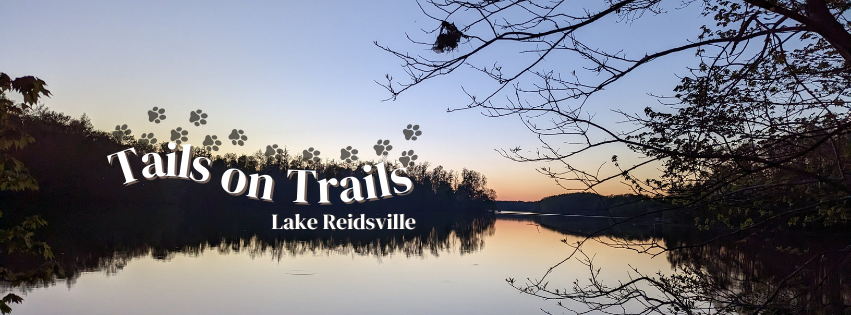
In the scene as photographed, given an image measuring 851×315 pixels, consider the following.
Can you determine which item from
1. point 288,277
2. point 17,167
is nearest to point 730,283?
point 17,167

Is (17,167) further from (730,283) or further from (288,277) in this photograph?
(288,277)

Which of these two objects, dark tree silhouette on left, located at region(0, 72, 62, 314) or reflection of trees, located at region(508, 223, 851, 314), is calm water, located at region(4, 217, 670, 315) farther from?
dark tree silhouette on left, located at region(0, 72, 62, 314)

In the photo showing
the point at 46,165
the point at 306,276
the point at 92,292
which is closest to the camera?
the point at 92,292

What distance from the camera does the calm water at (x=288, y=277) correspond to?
9258 mm

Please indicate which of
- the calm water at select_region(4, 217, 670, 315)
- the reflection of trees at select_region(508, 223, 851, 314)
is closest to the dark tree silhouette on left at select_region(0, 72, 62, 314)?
the reflection of trees at select_region(508, 223, 851, 314)

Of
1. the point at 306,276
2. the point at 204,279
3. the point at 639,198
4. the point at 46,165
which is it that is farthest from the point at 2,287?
the point at 46,165

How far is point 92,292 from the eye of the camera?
9492mm

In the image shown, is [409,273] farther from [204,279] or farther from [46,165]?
[46,165]

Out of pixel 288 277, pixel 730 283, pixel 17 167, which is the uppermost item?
pixel 17 167

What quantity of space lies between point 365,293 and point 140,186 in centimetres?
4090

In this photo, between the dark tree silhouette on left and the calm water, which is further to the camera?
the calm water

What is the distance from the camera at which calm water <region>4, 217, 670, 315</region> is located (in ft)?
30.4

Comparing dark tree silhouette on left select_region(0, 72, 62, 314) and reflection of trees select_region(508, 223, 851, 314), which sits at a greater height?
dark tree silhouette on left select_region(0, 72, 62, 314)

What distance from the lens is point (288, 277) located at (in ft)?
40.1
